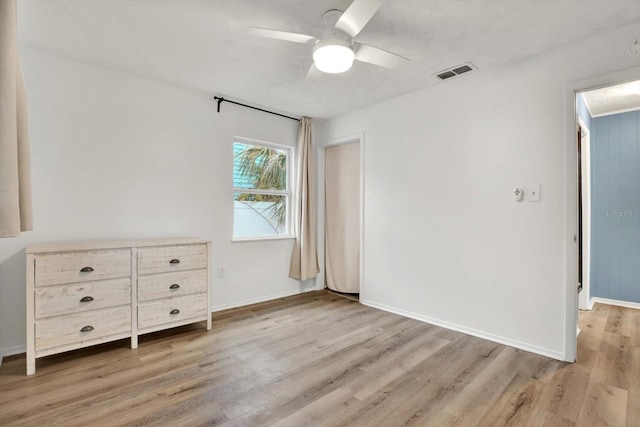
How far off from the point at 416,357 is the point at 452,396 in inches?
20.1

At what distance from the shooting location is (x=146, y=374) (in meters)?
2.15

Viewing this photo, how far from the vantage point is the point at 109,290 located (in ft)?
8.00

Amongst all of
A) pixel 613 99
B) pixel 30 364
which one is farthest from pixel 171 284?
pixel 613 99

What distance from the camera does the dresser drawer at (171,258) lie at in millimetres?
2607

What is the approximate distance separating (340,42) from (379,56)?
332mm

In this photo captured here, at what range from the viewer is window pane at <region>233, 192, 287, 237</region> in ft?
12.5

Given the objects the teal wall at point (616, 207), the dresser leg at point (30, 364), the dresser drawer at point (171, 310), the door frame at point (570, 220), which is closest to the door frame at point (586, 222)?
the teal wall at point (616, 207)

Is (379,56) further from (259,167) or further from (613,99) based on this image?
(613,99)

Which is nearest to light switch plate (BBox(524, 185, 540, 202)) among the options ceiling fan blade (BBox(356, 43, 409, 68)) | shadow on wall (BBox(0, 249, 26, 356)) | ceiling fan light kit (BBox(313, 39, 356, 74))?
ceiling fan blade (BBox(356, 43, 409, 68))

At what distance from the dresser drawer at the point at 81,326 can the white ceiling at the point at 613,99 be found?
4624mm

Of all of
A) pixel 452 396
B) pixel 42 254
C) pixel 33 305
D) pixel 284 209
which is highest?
pixel 284 209

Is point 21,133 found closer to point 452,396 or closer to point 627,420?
point 452,396

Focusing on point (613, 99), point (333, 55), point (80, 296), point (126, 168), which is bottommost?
point (80, 296)

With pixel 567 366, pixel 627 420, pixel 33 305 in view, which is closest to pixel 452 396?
pixel 627 420
